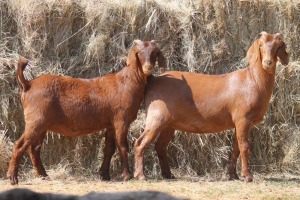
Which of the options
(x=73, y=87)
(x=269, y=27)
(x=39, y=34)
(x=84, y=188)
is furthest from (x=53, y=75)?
(x=269, y=27)

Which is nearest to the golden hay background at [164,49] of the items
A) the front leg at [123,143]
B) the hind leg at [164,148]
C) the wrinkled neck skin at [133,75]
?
the hind leg at [164,148]

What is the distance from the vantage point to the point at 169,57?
33.7 ft

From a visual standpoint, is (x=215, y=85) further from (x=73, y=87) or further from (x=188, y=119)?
(x=73, y=87)

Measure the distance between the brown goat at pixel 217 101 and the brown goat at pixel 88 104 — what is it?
0.87 ft

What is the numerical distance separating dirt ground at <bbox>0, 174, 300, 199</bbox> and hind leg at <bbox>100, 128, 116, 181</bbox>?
183mm

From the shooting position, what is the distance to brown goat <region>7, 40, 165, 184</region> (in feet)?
29.1

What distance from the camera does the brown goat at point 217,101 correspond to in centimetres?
925

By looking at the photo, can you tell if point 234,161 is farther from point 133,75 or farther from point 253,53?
point 133,75

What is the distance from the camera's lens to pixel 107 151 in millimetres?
9477

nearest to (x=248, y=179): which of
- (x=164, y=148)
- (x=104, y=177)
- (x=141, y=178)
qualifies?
(x=164, y=148)

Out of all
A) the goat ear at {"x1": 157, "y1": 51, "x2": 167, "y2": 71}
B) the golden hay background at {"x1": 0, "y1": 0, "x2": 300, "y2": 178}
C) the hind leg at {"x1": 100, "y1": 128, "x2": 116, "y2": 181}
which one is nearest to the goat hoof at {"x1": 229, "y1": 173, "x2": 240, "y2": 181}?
the golden hay background at {"x1": 0, "y1": 0, "x2": 300, "y2": 178}

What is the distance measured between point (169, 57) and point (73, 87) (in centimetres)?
179

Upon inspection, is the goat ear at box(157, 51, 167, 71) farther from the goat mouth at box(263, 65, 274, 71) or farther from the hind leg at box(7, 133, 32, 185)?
the hind leg at box(7, 133, 32, 185)

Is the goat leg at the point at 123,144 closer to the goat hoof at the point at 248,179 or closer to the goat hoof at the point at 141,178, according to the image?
the goat hoof at the point at 141,178
